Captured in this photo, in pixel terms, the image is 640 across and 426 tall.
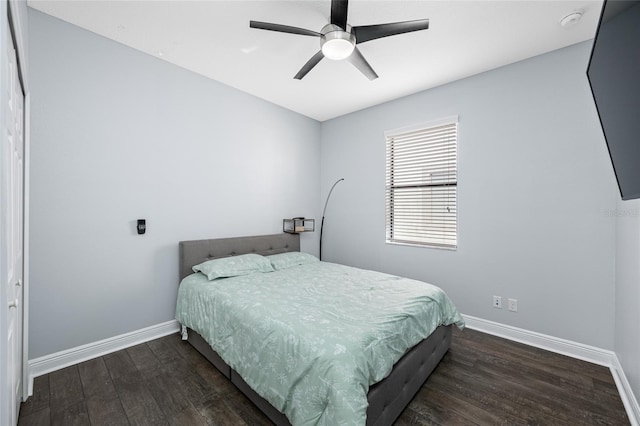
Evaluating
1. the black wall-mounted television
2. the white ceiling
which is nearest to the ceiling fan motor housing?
the white ceiling

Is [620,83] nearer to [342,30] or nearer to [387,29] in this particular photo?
[387,29]

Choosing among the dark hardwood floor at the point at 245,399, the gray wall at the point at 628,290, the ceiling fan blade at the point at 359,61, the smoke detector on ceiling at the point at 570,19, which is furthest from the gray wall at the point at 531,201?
the ceiling fan blade at the point at 359,61

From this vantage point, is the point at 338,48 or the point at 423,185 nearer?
the point at 338,48

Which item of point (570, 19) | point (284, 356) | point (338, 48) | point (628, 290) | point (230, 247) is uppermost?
point (570, 19)

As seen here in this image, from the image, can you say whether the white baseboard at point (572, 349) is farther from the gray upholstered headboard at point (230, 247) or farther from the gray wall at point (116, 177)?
the gray wall at point (116, 177)

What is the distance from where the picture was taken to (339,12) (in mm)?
1771

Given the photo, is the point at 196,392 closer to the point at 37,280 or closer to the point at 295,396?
the point at 295,396

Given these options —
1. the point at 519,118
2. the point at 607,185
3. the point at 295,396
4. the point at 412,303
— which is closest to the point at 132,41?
the point at 295,396

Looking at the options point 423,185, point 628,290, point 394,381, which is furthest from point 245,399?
point 423,185

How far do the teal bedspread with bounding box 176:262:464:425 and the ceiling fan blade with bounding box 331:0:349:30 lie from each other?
1.98 metres

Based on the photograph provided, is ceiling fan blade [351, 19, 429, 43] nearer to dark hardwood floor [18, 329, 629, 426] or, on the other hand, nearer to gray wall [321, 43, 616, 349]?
gray wall [321, 43, 616, 349]

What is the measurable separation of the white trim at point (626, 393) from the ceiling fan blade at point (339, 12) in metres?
3.05

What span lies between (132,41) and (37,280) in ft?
7.17

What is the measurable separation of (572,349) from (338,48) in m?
3.28
